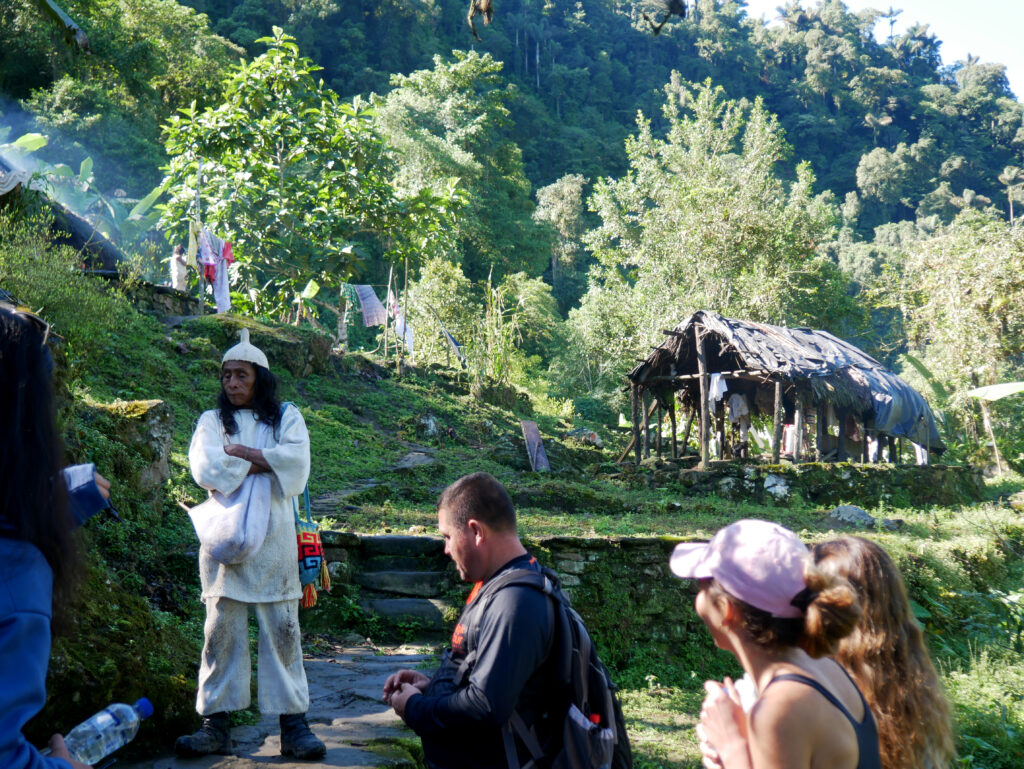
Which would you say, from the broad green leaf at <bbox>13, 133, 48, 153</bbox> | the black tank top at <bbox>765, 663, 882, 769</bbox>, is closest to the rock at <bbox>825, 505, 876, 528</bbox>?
the black tank top at <bbox>765, 663, 882, 769</bbox>

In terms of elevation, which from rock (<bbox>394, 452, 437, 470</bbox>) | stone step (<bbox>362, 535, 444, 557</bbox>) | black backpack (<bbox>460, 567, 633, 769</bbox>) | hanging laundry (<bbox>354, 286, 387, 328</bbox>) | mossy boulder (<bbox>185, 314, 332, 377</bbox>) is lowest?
stone step (<bbox>362, 535, 444, 557</bbox>)

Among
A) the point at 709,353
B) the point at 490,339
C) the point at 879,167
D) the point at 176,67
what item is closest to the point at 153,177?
the point at 176,67

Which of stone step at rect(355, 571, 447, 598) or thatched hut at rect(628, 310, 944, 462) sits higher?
thatched hut at rect(628, 310, 944, 462)

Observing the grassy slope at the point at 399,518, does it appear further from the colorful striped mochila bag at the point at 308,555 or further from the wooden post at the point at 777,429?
the wooden post at the point at 777,429

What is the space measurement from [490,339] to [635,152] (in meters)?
12.5

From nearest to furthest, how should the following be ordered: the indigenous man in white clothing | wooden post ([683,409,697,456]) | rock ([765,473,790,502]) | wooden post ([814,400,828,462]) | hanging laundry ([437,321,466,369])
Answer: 1. the indigenous man in white clothing
2. rock ([765,473,790,502])
3. wooden post ([814,400,828,462])
4. wooden post ([683,409,697,456])
5. hanging laundry ([437,321,466,369])

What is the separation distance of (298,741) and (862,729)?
91.1 inches

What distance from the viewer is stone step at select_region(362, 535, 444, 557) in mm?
6551

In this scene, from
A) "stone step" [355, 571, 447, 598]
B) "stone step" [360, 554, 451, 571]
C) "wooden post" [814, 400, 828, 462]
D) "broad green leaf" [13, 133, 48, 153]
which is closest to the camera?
"stone step" [355, 571, 447, 598]

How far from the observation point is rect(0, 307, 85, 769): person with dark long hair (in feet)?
4.20

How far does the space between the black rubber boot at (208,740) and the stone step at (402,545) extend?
3.31 m

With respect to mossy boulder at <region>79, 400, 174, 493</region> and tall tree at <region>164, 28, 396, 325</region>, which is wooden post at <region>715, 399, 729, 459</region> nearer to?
tall tree at <region>164, 28, 396, 325</region>

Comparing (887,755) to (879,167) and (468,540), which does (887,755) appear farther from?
(879,167)

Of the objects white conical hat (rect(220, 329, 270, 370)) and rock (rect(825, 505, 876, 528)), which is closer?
white conical hat (rect(220, 329, 270, 370))
